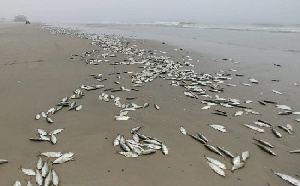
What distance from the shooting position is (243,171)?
15.7 ft

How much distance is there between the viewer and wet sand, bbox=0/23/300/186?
4602 millimetres

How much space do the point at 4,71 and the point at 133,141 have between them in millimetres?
7799

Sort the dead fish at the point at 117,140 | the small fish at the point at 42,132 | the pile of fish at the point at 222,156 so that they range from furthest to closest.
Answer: the small fish at the point at 42,132
the dead fish at the point at 117,140
the pile of fish at the point at 222,156

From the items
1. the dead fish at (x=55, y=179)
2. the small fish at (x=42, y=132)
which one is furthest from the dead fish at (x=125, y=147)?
the small fish at (x=42, y=132)

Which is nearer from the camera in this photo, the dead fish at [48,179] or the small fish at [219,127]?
the dead fish at [48,179]

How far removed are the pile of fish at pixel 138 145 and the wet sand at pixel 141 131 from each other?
13 cm

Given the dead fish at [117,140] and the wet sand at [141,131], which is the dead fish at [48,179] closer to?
the wet sand at [141,131]

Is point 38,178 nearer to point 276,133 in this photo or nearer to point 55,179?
point 55,179

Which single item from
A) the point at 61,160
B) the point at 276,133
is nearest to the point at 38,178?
the point at 61,160

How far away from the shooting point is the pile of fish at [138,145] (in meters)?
5.17

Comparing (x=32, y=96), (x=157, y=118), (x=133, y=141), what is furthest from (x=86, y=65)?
(x=133, y=141)

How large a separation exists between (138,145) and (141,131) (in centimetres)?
69

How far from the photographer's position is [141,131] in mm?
6098

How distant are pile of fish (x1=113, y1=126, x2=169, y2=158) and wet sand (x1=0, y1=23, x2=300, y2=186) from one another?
13cm
